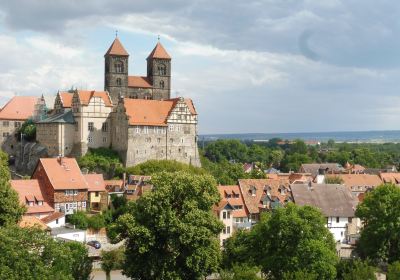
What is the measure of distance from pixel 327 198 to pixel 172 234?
113 ft

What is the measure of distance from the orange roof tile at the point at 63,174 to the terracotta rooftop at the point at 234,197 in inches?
586

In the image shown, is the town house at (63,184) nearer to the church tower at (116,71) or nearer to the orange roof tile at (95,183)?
the orange roof tile at (95,183)

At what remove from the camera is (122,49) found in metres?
114

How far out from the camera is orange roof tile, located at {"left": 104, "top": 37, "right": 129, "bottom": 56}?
11269 cm

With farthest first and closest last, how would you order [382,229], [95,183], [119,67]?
[119,67], [95,183], [382,229]

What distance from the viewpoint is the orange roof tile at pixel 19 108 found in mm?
108938

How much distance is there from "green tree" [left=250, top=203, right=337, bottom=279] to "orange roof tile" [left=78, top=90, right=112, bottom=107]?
181 ft

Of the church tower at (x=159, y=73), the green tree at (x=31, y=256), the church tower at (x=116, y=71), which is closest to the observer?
the green tree at (x=31, y=256)

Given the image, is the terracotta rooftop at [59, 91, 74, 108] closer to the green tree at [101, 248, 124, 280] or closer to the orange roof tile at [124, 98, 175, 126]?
the orange roof tile at [124, 98, 175, 126]

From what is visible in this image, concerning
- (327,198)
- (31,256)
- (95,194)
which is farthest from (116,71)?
(31,256)

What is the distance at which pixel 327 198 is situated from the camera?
75.4 metres

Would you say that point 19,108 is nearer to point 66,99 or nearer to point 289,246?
point 66,99

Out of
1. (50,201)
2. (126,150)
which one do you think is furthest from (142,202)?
(126,150)

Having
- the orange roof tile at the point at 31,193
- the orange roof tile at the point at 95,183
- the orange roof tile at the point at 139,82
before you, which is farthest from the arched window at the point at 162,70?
the orange roof tile at the point at 31,193
